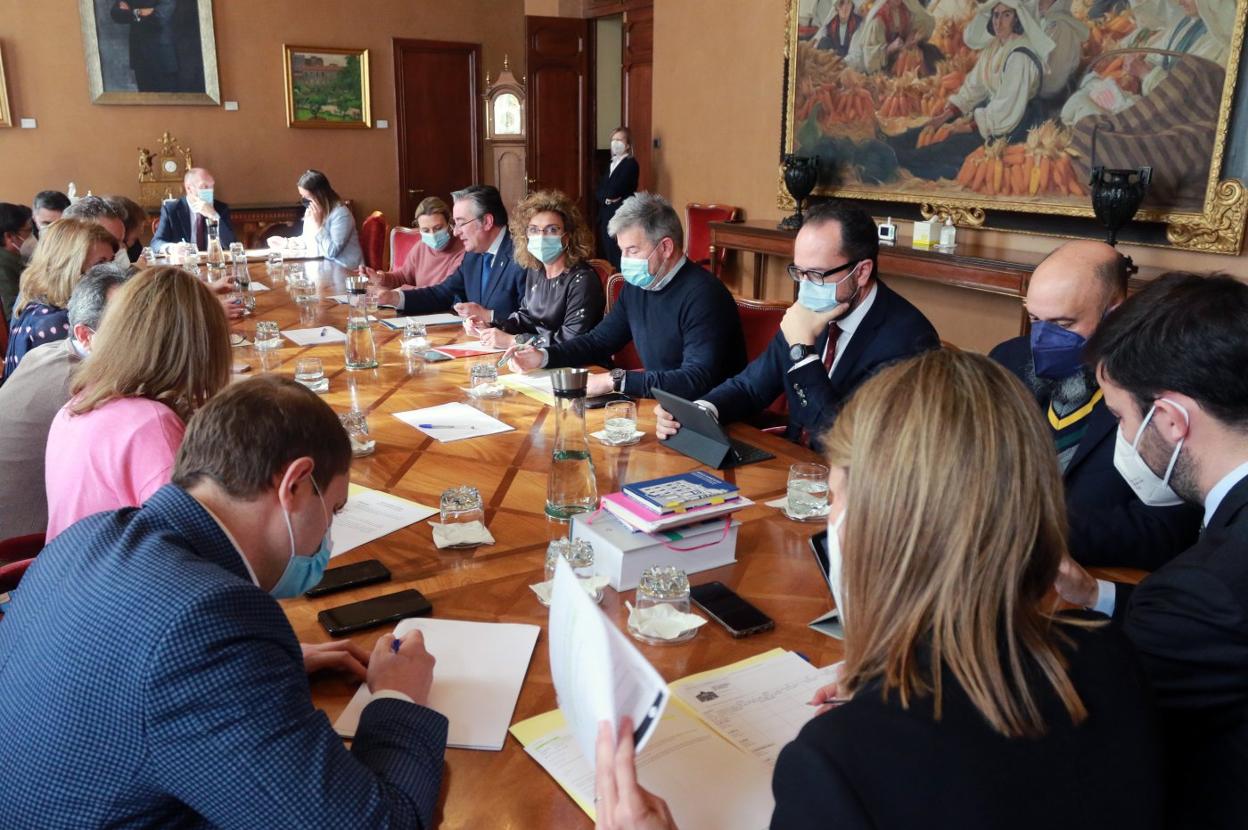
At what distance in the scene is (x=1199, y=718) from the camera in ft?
3.99

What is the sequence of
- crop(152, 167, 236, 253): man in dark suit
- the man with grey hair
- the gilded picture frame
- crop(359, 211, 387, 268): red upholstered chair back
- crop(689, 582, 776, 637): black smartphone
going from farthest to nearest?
the gilded picture frame → crop(152, 167, 236, 253): man in dark suit → crop(359, 211, 387, 268): red upholstered chair back → the man with grey hair → crop(689, 582, 776, 637): black smartphone

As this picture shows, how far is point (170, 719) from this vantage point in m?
0.94

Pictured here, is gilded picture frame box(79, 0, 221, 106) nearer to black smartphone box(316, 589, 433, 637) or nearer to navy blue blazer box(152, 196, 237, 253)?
navy blue blazer box(152, 196, 237, 253)

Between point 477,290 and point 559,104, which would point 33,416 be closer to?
point 477,290

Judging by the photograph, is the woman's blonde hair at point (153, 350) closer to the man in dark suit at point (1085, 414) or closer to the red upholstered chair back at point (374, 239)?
the man in dark suit at point (1085, 414)

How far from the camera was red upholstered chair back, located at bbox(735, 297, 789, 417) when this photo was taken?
3383mm

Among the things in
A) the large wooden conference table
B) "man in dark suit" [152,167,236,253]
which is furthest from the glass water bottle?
"man in dark suit" [152,167,236,253]

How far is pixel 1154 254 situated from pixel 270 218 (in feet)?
23.6

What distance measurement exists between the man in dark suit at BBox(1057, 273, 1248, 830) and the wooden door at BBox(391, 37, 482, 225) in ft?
28.1

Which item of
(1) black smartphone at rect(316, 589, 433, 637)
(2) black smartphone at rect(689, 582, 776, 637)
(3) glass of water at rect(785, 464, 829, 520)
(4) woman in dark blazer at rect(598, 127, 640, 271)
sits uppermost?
(4) woman in dark blazer at rect(598, 127, 640, 271)

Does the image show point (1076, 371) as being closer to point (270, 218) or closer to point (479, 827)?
point (479, 827)

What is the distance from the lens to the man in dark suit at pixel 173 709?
0.94 m

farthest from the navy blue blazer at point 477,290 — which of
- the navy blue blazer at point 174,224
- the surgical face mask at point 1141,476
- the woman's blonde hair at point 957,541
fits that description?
the woman's blonde hair at point 957,541

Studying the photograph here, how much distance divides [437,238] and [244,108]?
4.65 m
